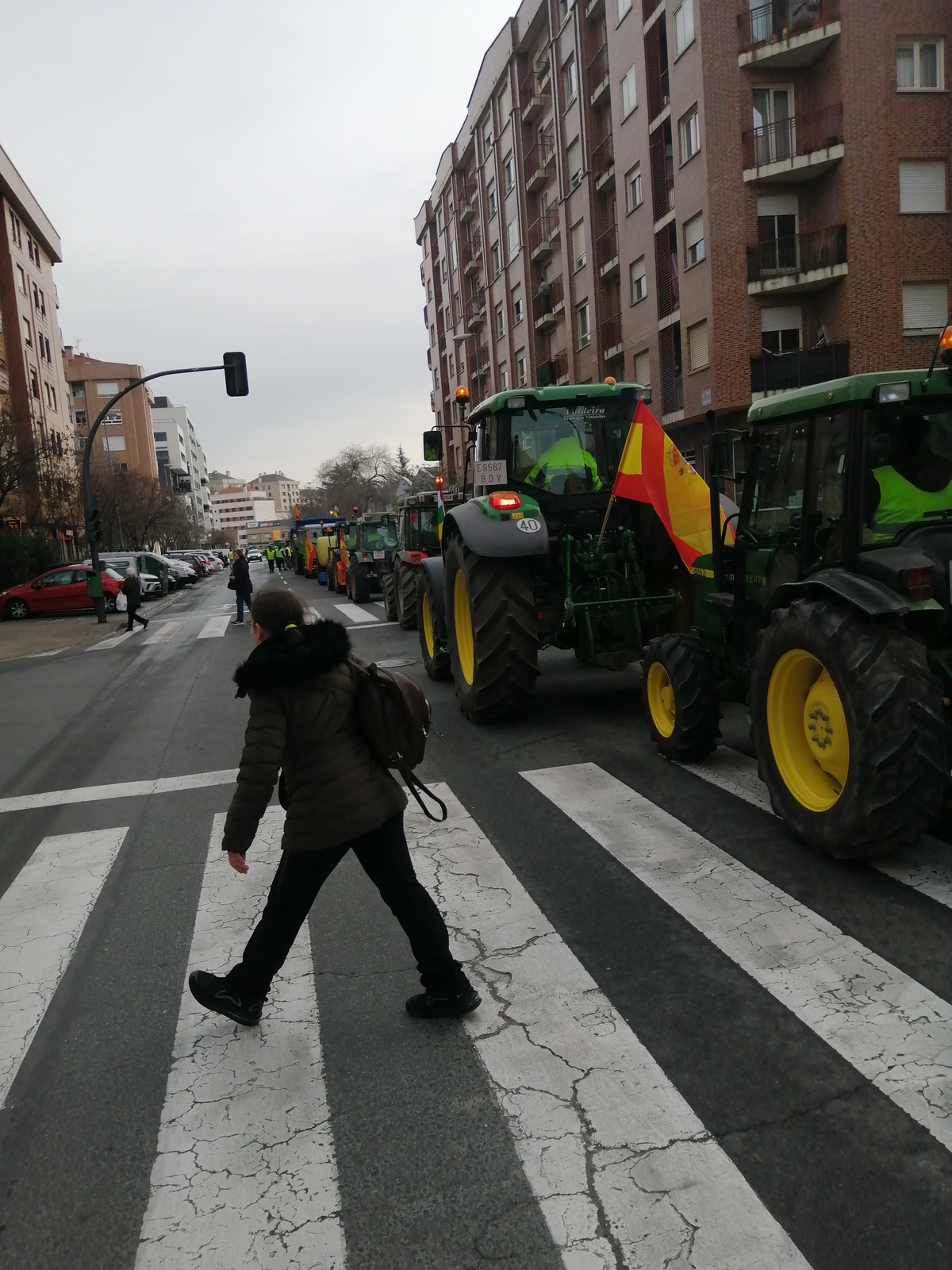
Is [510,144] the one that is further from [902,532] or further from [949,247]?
[902,532]

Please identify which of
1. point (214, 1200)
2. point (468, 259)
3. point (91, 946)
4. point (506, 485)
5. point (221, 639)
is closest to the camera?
point (214, 1200)

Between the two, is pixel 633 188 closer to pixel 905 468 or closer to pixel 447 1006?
pixel 905 468

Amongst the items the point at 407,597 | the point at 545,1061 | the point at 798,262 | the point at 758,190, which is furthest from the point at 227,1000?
the point at 758,190

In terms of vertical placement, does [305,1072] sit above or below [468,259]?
below

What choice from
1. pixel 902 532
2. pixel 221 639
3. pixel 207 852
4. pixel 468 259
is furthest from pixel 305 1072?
pixel 468 259

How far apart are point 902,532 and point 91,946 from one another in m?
4.16

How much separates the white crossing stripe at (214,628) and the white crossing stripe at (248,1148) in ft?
51.0

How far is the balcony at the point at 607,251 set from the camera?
3241cm

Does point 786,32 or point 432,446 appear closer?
point 432,446

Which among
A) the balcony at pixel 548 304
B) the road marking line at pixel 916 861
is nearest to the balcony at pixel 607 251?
the balcony at pixel 548 304

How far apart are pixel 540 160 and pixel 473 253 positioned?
12703 millimetres

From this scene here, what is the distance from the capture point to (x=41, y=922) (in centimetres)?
477

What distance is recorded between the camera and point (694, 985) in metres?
3.67

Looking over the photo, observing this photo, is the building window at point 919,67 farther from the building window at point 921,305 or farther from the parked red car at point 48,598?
the parked red car at point 48,598
